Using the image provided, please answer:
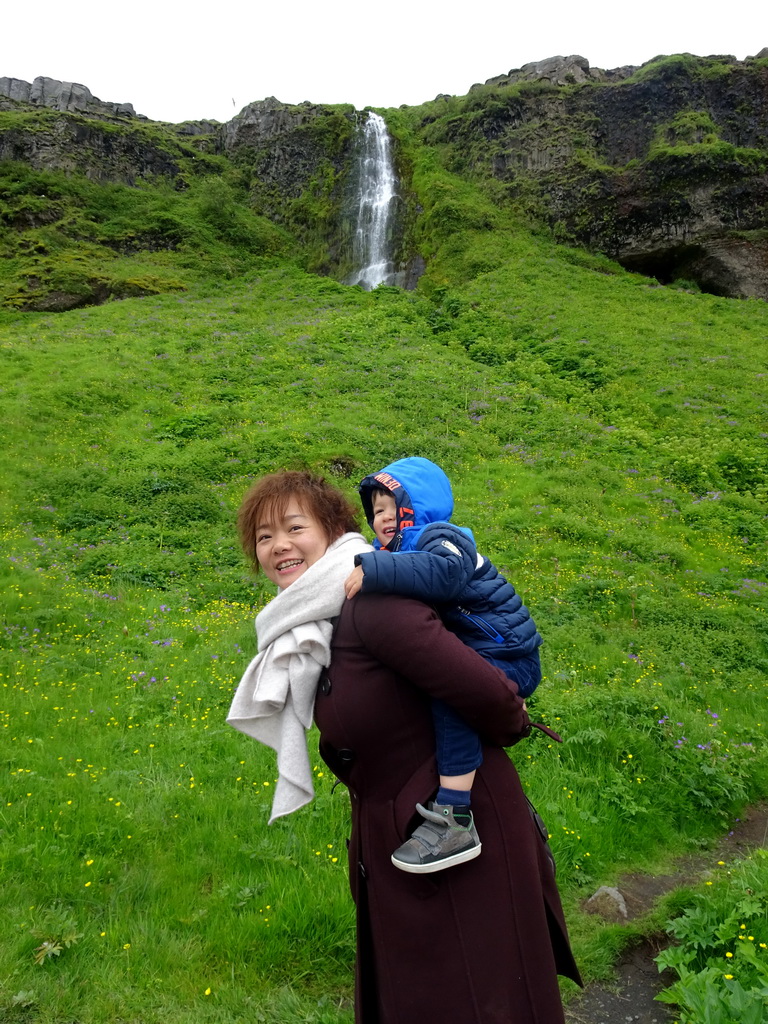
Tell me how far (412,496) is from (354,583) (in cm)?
53

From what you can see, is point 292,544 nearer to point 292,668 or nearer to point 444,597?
point 292,668

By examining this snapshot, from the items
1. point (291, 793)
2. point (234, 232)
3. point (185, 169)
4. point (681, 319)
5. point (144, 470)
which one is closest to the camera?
point (291, 793)

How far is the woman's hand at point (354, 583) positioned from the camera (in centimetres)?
170

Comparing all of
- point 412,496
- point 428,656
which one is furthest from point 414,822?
point 412,496

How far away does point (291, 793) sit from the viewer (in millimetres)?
1889

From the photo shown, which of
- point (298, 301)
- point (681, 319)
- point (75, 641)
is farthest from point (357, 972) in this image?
point (298, 301)

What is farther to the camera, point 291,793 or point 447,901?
point 291,793

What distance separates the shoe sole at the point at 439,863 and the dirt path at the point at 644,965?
6.57 ft

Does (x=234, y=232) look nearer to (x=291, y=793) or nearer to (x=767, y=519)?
(x=767, y=519)

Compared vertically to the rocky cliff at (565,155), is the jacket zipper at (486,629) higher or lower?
lower

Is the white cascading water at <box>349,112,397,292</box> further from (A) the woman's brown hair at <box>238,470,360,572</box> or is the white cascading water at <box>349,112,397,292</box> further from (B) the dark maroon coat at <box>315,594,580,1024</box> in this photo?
(B) the dark maroon coat at <box>315,594,580,1024</box>

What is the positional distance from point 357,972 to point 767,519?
38.9ft

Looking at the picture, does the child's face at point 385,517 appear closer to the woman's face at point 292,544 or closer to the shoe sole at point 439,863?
the woman's face at point 292,544

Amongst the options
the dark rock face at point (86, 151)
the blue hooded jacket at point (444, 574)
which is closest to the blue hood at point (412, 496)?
the blue hooded jacket at point (444, 574)
